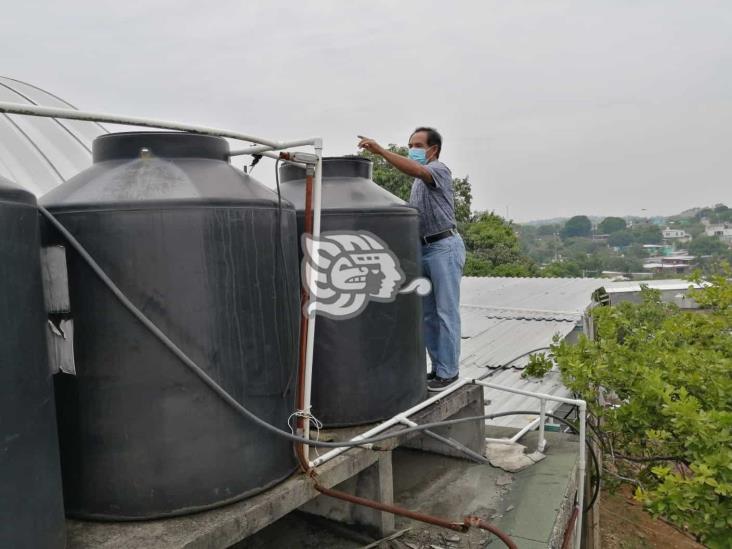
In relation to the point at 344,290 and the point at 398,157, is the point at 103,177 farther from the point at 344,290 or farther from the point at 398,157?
the point at 398,157

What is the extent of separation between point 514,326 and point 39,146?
6881mm

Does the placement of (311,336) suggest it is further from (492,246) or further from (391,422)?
(492,246)

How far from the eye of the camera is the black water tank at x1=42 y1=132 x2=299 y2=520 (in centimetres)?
223

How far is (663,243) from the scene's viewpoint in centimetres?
10981

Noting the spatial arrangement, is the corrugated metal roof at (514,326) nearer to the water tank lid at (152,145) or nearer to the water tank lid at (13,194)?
the water tank lid at (152,145)

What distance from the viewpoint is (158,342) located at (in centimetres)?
223

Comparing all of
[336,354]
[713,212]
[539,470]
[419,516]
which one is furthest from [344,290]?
[713,212]

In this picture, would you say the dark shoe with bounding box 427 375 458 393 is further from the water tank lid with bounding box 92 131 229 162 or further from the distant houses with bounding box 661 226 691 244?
the distant houses with bounding box 661 226 691 244

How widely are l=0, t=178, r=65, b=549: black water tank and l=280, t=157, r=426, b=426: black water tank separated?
1523 mm

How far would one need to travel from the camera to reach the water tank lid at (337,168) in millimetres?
3523

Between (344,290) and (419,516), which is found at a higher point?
(344,290)

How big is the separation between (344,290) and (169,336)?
4.09 feet

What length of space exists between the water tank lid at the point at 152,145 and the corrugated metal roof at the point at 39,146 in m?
3.79

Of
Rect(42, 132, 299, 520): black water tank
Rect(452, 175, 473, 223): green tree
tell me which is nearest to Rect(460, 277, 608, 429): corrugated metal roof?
Rect(42, 132, 299, 520): black water tank
